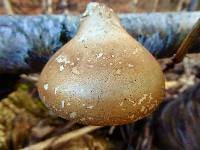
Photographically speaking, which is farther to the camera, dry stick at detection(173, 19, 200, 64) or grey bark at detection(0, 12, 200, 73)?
grey bark at detection(0, 12, 200, 73)

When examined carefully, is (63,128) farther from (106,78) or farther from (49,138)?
(106,78)

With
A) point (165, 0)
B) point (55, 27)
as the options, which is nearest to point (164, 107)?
point (55, 27)

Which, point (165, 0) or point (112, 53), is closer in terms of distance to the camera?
point (112, 53)


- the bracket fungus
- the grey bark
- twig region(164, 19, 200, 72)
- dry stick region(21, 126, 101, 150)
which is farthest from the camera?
dry stick region(21, 126, 101, 150)

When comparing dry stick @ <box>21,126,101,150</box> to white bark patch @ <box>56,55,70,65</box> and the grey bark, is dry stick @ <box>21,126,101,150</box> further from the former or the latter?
white bark patch @ <box>56,55,70,65</box>

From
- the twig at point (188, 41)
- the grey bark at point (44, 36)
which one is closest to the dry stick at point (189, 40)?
the twig at point (188, 41)

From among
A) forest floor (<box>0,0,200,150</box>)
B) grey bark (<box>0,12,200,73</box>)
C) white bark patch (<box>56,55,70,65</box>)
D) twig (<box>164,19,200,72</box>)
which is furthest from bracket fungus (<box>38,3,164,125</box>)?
forest floor (<box>0,0,200,150</box>)

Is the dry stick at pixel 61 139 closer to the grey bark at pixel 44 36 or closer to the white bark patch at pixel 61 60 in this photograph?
the grey bark at pixel 44 36
